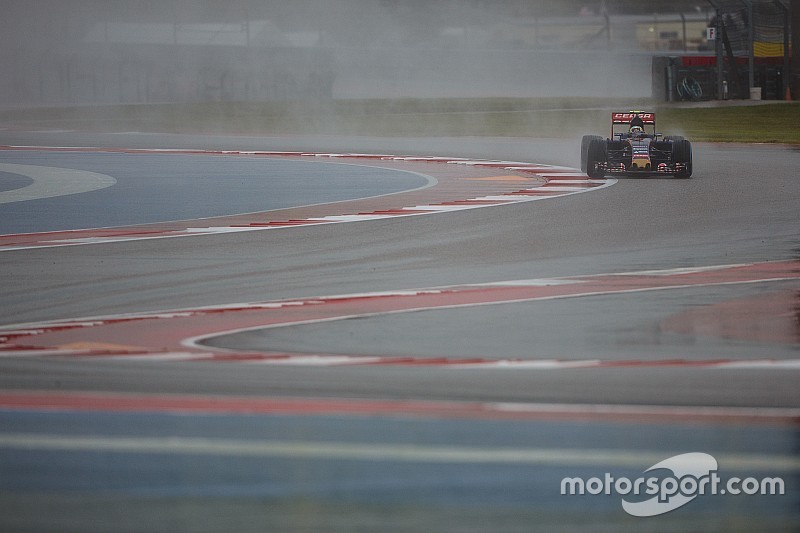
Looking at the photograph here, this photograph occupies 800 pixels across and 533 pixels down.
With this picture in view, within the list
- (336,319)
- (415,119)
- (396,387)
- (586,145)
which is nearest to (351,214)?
(586,145)

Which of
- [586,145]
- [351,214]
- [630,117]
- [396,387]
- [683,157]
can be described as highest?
[630,117]

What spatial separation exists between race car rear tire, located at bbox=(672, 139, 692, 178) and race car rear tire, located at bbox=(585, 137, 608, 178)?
2.59ft

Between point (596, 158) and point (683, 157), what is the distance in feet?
3.27

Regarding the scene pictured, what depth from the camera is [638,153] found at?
47.8 ft

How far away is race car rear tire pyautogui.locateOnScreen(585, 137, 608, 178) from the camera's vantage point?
47.9ft

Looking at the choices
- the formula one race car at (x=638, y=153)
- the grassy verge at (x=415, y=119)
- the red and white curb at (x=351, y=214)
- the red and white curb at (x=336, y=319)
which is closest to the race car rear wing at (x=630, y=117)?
the formula one race car at (x=638, y=153)

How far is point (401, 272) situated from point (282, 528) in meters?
4.73

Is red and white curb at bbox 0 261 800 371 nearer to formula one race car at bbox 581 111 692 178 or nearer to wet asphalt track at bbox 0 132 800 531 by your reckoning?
wet asphalt track at bbox 0 132 800 531

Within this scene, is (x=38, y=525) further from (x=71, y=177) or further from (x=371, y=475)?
(x=71, y=177)

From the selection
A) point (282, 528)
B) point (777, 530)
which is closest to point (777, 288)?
point (777, 530)

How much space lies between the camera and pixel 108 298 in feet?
22.7

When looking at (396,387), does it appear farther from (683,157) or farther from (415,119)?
(415,119)

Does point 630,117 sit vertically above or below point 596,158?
above

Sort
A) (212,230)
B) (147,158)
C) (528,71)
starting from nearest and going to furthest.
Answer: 1. (212,230)
2. (147,158)
3. (528,71)
